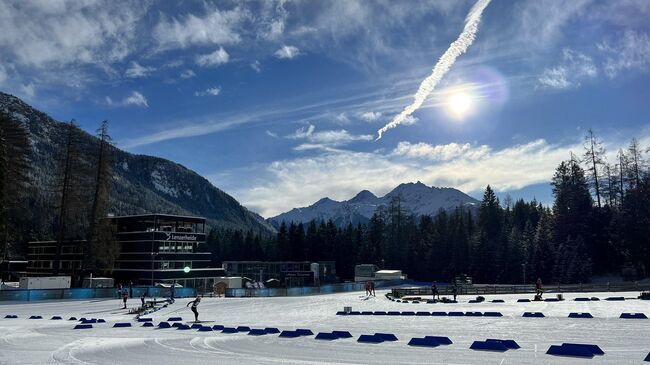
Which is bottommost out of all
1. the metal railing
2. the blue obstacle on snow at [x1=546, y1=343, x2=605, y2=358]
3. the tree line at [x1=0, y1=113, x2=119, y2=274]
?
the metal railing

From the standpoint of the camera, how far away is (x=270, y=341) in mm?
22484

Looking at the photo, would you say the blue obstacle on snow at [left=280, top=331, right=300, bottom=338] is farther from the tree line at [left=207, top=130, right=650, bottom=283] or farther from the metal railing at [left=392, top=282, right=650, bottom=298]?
the tree line at [left=207, top=130, right=650, bottom=283]

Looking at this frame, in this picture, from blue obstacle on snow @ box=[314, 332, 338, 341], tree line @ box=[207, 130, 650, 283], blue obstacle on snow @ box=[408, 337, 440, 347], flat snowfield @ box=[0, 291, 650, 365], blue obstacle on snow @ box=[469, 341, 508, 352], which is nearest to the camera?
flat snowfield @ box=[0, 291, 650, 365]

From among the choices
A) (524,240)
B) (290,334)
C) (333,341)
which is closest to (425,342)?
(333,341)

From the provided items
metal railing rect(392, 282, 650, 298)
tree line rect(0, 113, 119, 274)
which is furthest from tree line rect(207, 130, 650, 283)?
tree line rect(0, 113, 119, 274)

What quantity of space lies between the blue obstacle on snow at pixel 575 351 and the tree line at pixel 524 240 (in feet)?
248

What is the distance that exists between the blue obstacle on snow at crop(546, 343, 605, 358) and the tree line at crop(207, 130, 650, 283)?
248 ft

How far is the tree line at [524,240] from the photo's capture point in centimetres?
8775

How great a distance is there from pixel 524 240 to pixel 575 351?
94.0 metres

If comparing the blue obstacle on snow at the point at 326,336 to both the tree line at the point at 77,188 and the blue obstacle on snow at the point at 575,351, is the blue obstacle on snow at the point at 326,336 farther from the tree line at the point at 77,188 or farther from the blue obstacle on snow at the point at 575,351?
the tree line at the point at 77,188

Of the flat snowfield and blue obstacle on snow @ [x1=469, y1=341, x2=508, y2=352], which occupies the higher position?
blue obstacle on snow @ [x1=469, y1=341, x2=508, y2=352]

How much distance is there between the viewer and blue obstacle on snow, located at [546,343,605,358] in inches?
648

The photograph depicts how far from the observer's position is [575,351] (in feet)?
54.5

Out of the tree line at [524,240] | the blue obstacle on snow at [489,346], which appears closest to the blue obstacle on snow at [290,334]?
the blue obstacle on snow at [489,346]
